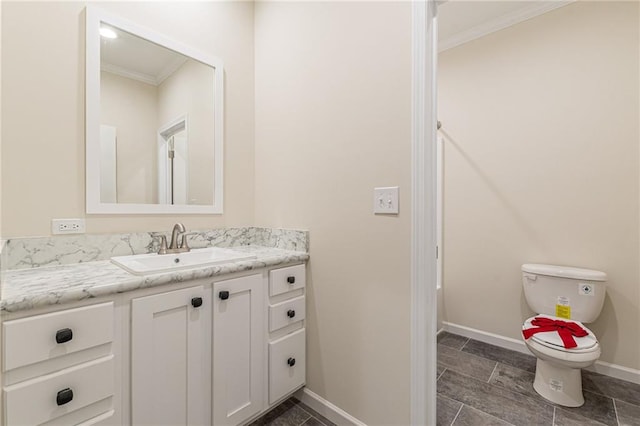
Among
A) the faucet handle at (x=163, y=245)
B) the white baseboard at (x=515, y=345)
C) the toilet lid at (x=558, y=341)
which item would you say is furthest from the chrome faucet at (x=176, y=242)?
the white baseboard at (x=515, y=345)

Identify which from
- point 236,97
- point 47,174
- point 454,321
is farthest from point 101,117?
point 454,321

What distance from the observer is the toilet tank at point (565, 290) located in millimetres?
1834

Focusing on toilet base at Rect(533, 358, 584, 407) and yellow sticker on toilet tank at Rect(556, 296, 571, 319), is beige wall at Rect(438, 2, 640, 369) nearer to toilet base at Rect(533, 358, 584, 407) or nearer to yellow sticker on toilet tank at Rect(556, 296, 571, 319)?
yellow sticker on toilet tank at Rect(556, 296, 571, 319)

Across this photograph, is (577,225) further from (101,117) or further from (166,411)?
(101,117)

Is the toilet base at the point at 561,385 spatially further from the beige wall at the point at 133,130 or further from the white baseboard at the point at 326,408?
the beige wall at the point at 133,130

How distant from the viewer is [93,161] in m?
1.34

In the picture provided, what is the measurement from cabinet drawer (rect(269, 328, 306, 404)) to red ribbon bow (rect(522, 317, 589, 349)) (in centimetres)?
142

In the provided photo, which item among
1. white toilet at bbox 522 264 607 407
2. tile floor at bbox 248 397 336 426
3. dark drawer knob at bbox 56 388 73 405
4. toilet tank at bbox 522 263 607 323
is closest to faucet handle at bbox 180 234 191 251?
dark drawer knob at bbox 56 388 73 405

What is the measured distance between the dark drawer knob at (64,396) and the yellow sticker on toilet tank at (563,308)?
105 inches

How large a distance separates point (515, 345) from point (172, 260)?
2.63 m

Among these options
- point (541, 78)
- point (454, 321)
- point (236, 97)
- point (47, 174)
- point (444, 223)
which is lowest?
point (454, 321)

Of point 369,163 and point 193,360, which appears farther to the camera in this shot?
point 369,163

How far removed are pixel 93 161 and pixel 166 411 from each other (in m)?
1.17

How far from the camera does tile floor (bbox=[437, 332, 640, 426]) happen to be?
151cm
